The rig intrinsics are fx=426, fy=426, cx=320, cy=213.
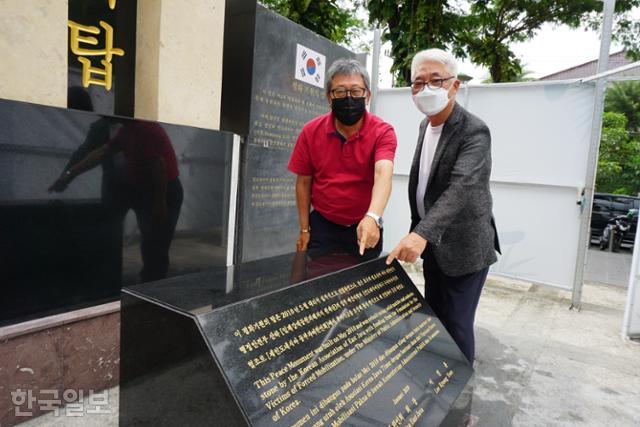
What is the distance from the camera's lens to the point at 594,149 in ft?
13.7

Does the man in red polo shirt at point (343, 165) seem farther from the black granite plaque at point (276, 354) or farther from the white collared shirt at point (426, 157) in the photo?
the black granite plaque at point (276, 354)

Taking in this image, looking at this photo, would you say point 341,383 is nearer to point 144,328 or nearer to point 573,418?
point 144,328

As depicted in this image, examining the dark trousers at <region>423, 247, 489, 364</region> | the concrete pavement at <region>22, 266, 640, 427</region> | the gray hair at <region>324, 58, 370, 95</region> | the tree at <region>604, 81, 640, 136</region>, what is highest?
the tree at <region>604, 81, 640, 136</region>

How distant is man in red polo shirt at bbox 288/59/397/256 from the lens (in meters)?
2.00

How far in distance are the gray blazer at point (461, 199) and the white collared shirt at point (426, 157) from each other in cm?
6

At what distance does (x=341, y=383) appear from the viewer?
129 centimetres

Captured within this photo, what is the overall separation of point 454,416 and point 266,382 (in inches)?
36.5

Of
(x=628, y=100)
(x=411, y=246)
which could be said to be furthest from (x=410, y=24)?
(x=628, y=100)

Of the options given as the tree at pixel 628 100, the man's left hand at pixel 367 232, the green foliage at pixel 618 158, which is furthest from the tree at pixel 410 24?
the tree at pixel 628 100

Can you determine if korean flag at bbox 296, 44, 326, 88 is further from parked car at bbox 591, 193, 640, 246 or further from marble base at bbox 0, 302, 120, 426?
parked car at bbox 591, 193, 640, 246

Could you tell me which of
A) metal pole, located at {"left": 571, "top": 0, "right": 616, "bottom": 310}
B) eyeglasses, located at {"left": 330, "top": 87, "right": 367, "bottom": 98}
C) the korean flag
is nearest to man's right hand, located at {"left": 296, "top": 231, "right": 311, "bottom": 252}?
eyeglasses, located at {"left": 330, "top": 87, "right": 367, "bottom": 98}

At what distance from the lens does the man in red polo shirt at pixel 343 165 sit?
6.55 ft

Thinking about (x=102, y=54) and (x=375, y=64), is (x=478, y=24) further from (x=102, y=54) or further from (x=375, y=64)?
(x=102, y=54)

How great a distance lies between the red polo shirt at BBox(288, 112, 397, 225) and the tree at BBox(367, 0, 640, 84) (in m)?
6.12
